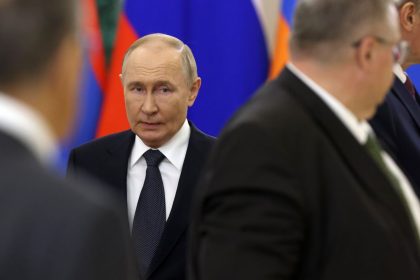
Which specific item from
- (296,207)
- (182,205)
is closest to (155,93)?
(182,205)

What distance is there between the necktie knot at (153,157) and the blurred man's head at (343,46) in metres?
1.15

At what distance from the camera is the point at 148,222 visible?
313 cm

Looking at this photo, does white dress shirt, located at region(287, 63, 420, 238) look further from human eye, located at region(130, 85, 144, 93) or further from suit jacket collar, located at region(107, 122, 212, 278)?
human eye, located at region(130, 85, 144, 93)

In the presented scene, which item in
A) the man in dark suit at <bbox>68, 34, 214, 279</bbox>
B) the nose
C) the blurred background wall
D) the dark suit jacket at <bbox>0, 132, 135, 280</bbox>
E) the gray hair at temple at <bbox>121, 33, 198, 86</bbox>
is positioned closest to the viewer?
the dark suit jacket at <bbox>0, 132, 135, 280</bbox>

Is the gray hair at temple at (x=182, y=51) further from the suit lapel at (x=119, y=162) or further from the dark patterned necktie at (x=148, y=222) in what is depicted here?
the dark patterned necktie at (x=148, y=222)

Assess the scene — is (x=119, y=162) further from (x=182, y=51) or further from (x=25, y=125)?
(x=25, y=125)

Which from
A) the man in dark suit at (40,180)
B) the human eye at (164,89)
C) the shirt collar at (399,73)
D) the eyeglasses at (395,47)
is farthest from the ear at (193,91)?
the man in dark suit at (40,180)

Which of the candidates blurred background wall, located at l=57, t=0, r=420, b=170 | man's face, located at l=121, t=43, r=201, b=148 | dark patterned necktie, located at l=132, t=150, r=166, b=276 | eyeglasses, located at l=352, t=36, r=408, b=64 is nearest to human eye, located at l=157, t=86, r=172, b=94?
man's face, located at l=121, t=43, r=201, b=148

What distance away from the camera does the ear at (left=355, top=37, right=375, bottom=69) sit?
82.6 inches

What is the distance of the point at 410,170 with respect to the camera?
118 inches

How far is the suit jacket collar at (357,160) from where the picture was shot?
2.07m

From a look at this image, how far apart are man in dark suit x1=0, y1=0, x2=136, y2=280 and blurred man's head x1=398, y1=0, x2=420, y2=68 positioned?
7.58 feet

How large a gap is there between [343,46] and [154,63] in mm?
1367

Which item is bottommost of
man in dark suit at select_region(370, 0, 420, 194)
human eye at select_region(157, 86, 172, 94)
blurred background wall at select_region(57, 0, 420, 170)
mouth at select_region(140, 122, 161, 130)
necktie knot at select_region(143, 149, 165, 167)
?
man in dark suit at select_region(370, 0, 420, 194)
